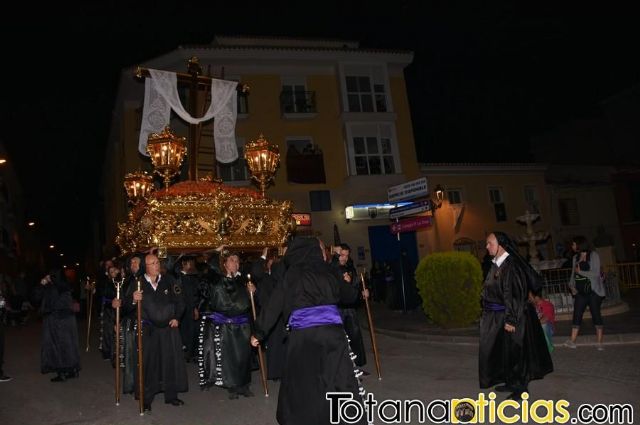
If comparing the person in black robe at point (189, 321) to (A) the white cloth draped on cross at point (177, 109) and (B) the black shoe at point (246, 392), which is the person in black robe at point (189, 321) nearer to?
(A) the white cloth draped on cross at point (177, 109)

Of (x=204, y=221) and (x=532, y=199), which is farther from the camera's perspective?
(x=532, y=199)

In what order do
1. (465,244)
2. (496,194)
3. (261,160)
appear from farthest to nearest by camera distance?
(496,194) < (465,244) < (261,160)

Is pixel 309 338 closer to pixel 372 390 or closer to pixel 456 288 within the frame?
pixel 372 390

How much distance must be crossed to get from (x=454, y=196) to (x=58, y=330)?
786 inches

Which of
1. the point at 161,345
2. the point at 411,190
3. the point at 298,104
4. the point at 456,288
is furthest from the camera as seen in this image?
the point at 298,104

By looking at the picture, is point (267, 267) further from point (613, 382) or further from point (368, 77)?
point (368, 77)

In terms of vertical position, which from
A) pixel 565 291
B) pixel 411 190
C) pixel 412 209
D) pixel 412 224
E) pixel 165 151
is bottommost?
pixel 565 291

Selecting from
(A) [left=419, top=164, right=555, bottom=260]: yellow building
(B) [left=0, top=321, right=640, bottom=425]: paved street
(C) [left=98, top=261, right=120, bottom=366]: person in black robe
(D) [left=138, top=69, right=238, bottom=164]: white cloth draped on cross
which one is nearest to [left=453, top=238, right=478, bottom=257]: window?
(A) [left=419, top=164, right=555, bottom=260]: yellow building

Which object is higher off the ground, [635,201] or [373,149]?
[373,149]

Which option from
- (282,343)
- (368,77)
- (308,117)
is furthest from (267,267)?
(368,77)

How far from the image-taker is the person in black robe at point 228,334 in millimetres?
6355

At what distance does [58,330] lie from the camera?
7.93 metres

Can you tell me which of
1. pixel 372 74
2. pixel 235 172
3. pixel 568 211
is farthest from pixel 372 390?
pixel 568 211

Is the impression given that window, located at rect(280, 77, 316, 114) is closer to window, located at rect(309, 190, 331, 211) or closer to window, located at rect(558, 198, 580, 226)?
window, located at rect(309, 190, 331, 211)
